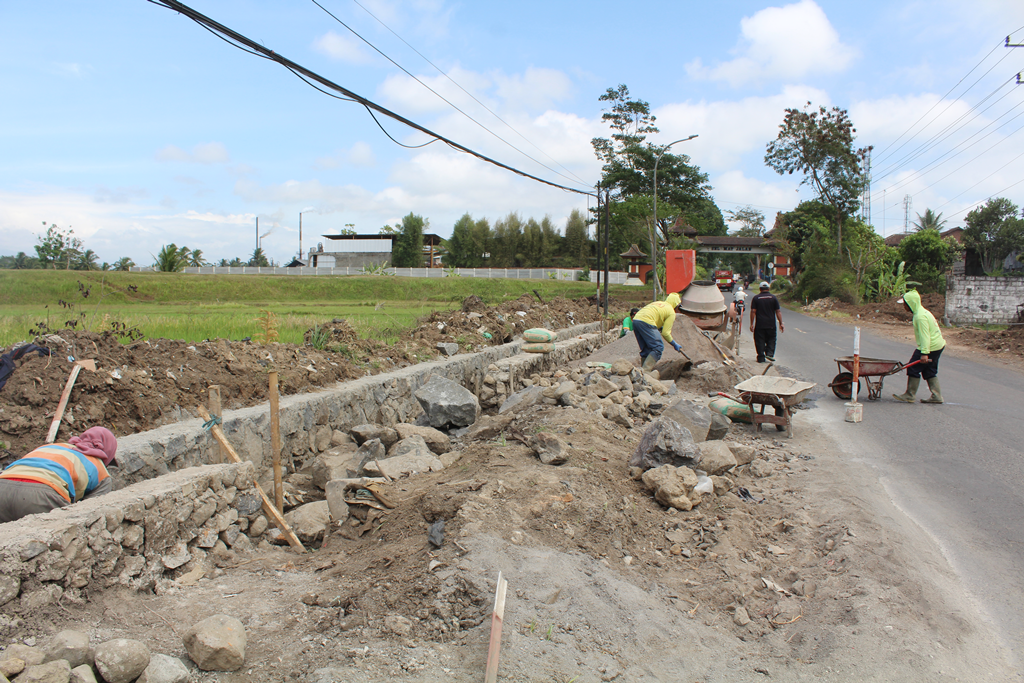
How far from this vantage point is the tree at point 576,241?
→ 65.1m

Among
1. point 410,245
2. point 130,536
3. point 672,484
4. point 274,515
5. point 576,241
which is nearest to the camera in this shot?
point 130,536

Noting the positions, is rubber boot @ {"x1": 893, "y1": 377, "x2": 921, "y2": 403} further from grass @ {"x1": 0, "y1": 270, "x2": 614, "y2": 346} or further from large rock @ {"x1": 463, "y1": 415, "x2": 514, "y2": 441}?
grass @ {"x1": 0, "y1": 270, "x2": 614, "y2": 346}

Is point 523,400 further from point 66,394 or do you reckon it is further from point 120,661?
point 120,661

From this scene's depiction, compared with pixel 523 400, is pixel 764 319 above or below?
above

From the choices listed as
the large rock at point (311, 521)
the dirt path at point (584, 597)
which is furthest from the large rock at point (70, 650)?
the large rock at point (311, 521)

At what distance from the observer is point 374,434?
709 centimetres

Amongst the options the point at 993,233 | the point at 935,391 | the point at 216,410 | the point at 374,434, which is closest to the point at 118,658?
the point at 216,410

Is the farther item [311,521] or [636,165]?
[636,165]

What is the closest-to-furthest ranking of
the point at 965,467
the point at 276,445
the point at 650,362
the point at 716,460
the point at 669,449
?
the point at 276,445 < the point at 669,449 < the point at 716,460 < the point at 965,467 < the point at 650,362

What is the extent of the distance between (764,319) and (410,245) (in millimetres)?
48985

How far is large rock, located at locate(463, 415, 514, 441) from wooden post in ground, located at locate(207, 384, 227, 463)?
102 inches

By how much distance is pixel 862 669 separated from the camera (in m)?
3.05

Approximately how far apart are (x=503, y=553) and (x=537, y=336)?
1029 centimetres

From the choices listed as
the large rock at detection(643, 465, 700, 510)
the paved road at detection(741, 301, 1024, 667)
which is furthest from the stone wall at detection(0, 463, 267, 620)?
the paved road at detection(741, 301, 1024, 667)
